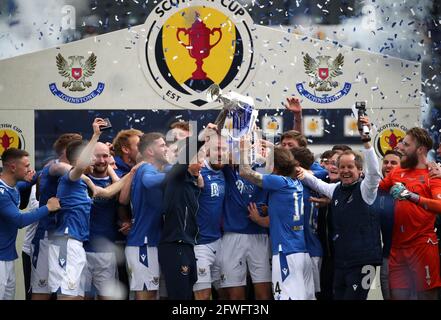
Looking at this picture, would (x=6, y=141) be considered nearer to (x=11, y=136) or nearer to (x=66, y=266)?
(x=11, y=136)

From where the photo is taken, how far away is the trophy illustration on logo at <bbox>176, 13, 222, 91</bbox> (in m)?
→ 10.4

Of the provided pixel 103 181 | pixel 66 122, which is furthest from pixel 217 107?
pixel 103 181

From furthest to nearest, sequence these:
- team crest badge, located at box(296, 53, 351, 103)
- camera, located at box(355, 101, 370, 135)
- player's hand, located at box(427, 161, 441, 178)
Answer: team crest badge, located at box(296, 53, 351, 103) → player's hand, located at box(427, 161, 441, 178) → camera, located at box(355, 101, 370, 135)

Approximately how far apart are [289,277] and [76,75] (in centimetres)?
408

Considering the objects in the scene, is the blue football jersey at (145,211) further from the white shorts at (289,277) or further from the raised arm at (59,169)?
the white shorts at (289,277)

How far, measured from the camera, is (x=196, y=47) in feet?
34.0

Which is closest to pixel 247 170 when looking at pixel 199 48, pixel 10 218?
pixel 10 218

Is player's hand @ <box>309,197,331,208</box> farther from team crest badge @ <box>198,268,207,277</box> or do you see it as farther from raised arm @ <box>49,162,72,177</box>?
raised arm @ <box>49,162,72,177</box>

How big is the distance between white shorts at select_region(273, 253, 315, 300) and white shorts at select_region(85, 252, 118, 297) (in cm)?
147

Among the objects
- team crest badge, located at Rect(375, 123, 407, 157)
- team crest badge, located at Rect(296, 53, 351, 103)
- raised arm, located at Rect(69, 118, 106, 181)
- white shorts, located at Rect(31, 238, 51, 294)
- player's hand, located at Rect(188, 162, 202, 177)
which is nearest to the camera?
player's hand, located at Rect(188, 162, 202, 177)

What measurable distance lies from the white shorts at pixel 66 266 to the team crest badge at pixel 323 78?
360 cm

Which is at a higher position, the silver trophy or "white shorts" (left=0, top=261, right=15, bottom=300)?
the silver trophy

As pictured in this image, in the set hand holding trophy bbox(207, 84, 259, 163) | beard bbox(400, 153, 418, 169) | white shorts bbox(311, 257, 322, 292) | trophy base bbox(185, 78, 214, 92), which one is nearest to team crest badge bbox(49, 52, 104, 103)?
trophy base bbox(185, 78, 214, 92)
